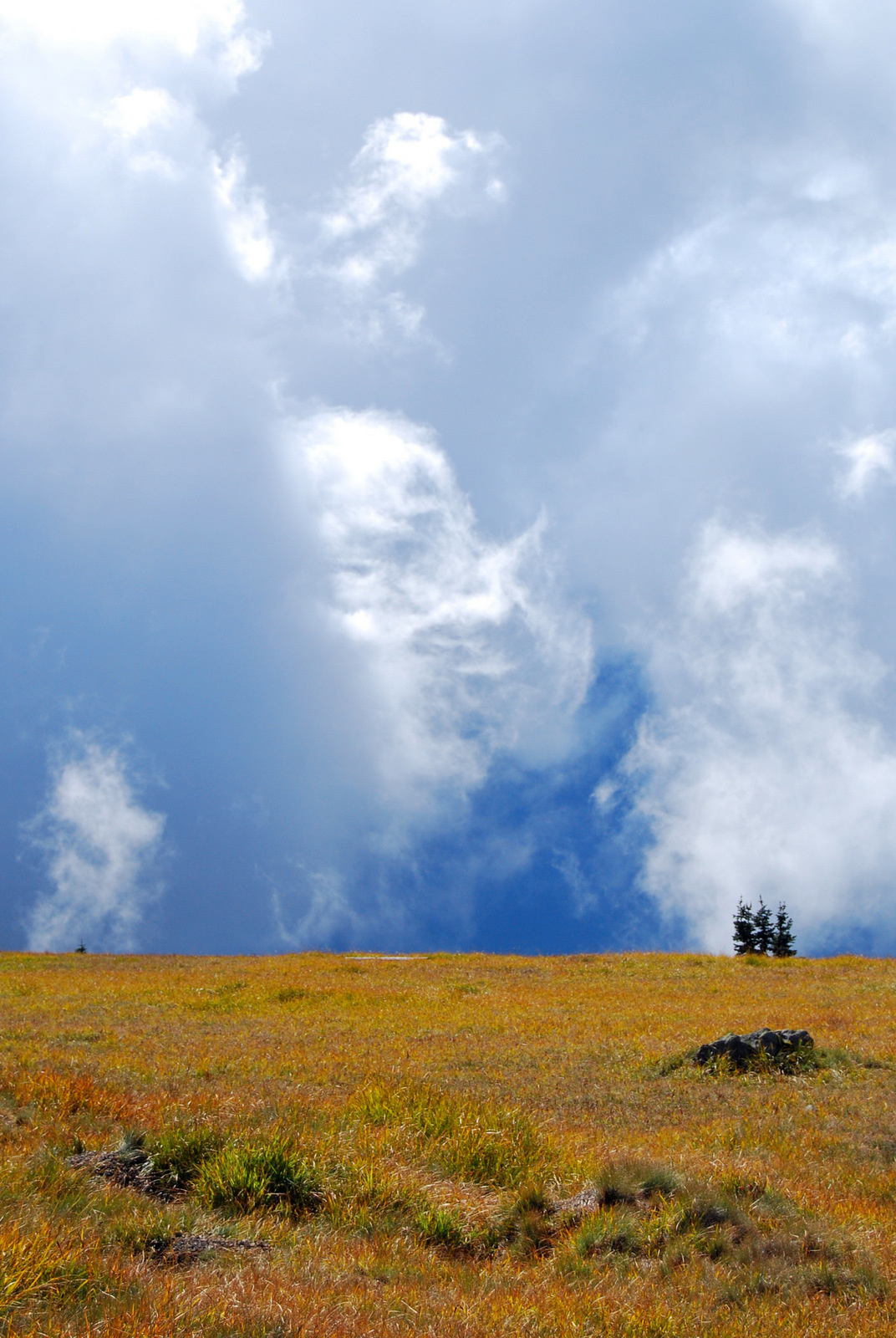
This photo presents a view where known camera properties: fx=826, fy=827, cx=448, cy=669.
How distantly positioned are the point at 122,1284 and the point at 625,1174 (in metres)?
4.31

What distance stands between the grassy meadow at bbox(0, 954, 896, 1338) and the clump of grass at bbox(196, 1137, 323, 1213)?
20 millimetres

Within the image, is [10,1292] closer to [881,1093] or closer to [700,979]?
[881,1093]

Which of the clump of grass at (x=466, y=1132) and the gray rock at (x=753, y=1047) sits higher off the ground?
the gray rock at (x=753, y=1047)

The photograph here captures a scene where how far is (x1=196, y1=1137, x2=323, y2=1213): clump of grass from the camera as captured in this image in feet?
22.6

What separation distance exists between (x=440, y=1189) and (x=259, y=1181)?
157 cm

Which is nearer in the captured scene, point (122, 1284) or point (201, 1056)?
point (122, 1284)

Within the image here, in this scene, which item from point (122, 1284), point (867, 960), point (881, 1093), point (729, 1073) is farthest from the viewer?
point (867, 960)

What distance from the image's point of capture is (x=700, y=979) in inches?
1067

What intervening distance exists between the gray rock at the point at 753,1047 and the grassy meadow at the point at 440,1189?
31 cm

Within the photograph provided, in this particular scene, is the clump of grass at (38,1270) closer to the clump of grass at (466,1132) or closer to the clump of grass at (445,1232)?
the clump of grass at (445,1232)

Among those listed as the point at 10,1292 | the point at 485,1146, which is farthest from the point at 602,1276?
the point at 10,1292

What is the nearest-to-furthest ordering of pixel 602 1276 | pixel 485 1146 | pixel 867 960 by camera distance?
1. pixel 602 1276
2. pixel 485 1146
3. pixel 867 960

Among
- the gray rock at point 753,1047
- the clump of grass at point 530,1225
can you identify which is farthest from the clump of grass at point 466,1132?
the gray rock at point 753,1047

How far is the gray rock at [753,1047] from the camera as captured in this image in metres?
13.5
